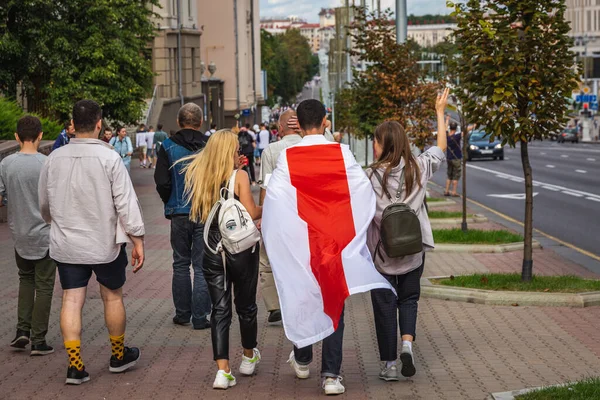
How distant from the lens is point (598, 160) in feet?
172

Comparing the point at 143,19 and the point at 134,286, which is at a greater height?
the point at 143,19

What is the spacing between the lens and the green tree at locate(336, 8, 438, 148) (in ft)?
68.4

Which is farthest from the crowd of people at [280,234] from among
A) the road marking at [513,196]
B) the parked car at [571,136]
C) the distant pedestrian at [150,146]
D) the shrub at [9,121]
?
the parked car at [571,136]

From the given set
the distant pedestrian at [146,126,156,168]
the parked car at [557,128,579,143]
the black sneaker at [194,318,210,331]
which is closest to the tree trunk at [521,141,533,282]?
the black sneaker at [194,318,210,331]

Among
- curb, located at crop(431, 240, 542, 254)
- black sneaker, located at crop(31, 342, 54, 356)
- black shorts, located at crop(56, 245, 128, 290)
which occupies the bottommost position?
curb, located at crop(431, 240, 542, 254)

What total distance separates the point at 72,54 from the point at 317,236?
2538cm

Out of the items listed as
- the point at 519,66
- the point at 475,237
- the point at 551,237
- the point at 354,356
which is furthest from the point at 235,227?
the point at 551,237

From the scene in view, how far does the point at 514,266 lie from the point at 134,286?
15.4 ft

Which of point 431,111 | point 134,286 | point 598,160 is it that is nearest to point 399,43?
point 431,111

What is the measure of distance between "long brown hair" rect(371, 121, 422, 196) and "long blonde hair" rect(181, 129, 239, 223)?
3.17 feet

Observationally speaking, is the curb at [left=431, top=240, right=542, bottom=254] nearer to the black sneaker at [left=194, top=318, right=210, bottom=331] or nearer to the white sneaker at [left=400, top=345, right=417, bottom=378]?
the black sneaker at [left=194, top=318, right=210, bottom=331]

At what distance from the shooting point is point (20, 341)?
907 centimetres

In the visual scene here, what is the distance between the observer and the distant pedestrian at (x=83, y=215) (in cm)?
780

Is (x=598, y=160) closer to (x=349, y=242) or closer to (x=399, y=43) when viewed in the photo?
(x=399, y=43)
